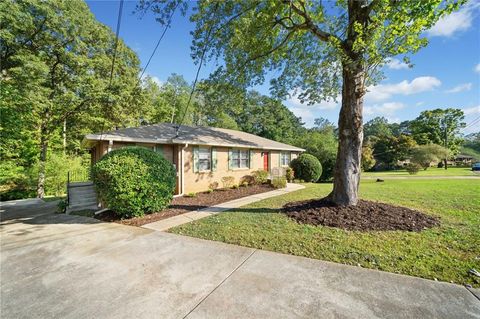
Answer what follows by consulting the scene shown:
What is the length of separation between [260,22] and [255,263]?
744cm

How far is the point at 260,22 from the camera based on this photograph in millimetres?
7367

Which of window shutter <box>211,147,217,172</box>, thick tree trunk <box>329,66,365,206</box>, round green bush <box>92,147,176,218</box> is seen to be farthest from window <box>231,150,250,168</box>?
thick tree trunk <box>329,66,365,206</box>

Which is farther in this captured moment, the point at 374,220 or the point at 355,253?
the point at 374,220

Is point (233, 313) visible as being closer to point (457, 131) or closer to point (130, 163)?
point (130, 163)

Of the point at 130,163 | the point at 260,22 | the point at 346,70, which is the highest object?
the point at 260,22

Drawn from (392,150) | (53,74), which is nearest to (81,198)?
(53,74)

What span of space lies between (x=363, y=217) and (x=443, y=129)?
46.1 metres

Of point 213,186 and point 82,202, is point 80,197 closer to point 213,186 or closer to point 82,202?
point 82,202

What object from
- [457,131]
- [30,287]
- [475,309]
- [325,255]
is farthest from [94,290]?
[457,131]

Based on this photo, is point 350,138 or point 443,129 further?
point 443,129

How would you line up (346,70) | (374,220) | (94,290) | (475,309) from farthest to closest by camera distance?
(346,70) → (374,220) → (94,290) → (475,309)

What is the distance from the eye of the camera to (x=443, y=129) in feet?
124

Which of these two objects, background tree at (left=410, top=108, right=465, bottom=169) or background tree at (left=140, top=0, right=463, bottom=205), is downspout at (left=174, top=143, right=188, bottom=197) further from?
background tree at (left=410, top=108, right=465, bottom=169)

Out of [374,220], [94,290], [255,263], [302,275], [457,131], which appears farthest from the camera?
[457,131]
